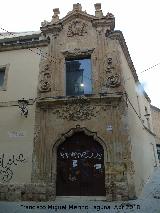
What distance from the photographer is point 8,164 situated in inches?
412

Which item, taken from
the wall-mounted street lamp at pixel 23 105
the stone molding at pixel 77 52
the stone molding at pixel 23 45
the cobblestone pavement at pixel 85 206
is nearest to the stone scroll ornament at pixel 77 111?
the wall-mounted street lamp at pixel 23 105

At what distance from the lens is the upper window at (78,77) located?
36.7ft

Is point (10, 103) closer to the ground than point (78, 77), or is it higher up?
closer to the ground

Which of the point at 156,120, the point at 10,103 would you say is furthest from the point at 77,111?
the point at 156,120

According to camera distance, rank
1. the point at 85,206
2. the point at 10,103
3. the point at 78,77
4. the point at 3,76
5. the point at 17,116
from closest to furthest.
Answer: the point at 85,206 < the point at 17,116 < the point at 10,103 < the point at 78,77 < the point at 3,76

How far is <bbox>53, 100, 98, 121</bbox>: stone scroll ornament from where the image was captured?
1042cm

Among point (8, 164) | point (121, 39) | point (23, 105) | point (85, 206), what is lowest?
point (85, 206)

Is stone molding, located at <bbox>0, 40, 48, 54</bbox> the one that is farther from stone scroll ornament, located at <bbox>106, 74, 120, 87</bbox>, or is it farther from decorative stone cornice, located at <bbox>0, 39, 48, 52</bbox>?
stone scroll ornament, located at <bbox>106, 74, 120, 87</bbox>

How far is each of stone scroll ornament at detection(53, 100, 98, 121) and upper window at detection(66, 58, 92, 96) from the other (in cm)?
65

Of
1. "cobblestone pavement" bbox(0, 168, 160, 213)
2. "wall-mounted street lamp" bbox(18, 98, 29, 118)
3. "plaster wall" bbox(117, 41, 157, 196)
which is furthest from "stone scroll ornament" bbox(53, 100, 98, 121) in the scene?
"cobblestone pavement" bbox(0, 168, 160, 213)

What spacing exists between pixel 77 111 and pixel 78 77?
1828 millimetres

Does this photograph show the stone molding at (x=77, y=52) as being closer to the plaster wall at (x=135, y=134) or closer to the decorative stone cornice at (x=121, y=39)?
the decorative stone cornice at (x=121, y=39)

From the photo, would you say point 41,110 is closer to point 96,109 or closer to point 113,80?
point 96,109

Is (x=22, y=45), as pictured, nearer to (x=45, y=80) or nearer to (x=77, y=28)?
(x=45, y=80)
